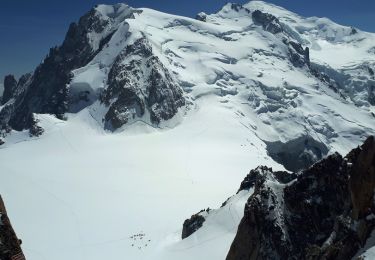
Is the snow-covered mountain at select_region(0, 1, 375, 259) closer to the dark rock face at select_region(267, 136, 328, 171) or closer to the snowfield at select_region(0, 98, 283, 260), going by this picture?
the snowfield at select_region(0, 98, 283, 260)

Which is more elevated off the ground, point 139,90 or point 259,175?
point 259,175

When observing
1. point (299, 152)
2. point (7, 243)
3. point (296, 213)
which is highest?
point (7, 243)

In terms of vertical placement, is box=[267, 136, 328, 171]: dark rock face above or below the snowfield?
below

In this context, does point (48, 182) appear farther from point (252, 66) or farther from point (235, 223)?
point (252, 66)

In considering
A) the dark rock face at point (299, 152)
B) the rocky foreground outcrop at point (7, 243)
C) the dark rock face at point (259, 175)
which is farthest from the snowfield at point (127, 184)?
the rocky foreground outcrop at point (7, 243)

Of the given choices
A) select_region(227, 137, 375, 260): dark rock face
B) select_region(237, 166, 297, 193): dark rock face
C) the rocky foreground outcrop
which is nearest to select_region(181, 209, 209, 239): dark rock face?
select_region(237, 166, 297, 193): dark rock face

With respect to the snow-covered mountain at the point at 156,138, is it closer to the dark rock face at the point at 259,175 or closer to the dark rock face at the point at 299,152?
the dark rock face at the point at 299,152

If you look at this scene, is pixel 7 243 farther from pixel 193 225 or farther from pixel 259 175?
pixel 193 225

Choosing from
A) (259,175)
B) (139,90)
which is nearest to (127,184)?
(259,175)
